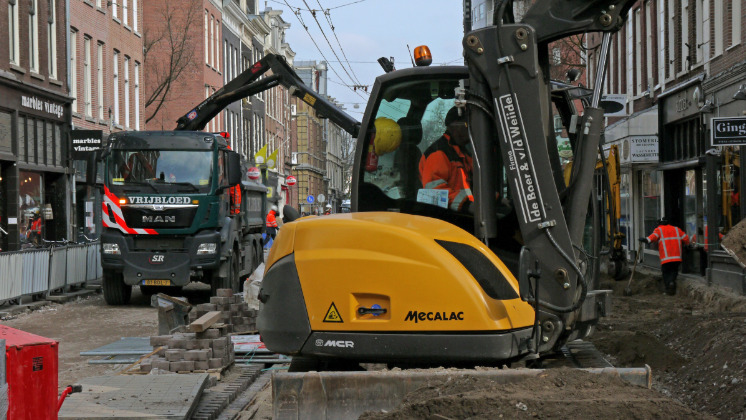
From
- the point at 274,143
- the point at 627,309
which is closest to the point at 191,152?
the point at 627,309

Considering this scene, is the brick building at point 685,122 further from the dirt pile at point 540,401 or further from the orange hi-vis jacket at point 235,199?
the dirt pile at point 540,401

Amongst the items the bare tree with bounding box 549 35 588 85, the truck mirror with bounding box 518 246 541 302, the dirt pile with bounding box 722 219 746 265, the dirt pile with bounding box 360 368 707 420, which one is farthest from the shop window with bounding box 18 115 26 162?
the dirt pile with bounding box 360 368 707 420

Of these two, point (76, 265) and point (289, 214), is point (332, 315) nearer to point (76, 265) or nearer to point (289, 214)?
point (289, 214)

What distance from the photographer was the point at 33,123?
30047 millimetres

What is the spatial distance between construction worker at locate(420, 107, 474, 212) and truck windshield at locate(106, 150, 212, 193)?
42.6 ft

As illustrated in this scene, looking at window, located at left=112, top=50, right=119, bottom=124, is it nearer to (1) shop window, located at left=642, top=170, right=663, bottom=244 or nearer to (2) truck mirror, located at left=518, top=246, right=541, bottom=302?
(1) shop window, located at left=642, top=170, right=663, bottom=244

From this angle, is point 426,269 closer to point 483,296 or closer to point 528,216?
point 483,296

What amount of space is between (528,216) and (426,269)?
87 centimetres

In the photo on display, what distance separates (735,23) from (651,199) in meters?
9.92

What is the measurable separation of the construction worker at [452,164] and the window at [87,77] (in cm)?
2919

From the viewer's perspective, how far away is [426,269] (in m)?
6.17

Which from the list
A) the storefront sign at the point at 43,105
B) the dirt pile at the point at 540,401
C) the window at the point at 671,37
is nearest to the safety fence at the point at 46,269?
the storefront sign at the point at 43,105

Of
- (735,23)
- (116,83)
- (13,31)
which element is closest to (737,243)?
(735,23)

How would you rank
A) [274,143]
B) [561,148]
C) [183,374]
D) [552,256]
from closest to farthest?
[552,256], [561,148], [183,374], [274,143]
